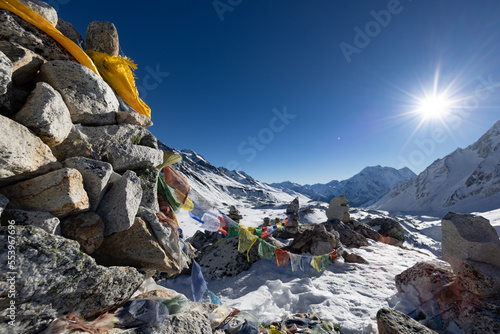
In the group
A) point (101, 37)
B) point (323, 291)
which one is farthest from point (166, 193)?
point (323, 291)

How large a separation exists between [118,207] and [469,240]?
836 centimetres

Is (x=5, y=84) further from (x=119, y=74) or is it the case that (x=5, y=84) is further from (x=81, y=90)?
(x=119, y=74)

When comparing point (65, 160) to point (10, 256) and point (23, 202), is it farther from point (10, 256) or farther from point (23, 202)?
point (10, 256)

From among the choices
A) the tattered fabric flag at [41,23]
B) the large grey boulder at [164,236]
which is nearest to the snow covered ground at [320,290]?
the large grey boulder at [164,236]

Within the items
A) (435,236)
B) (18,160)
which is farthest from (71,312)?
(435,236)

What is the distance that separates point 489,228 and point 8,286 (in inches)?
381

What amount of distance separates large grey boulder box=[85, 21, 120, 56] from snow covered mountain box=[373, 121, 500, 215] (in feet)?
409

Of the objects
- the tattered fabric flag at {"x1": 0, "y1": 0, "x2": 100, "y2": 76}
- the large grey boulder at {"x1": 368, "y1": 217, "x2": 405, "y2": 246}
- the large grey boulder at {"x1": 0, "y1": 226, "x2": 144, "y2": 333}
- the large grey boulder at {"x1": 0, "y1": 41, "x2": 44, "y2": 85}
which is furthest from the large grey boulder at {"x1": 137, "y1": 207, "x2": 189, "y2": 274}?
the large grey boulder at {"x1": 368, "y1": 217, "x2": 405, "y2": 246}

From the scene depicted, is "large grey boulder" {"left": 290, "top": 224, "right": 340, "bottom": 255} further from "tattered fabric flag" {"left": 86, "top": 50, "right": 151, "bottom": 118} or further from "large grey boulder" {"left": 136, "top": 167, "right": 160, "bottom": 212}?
"tattered fabric flag" {"left": 86, "top": 50, "right": 151, "bottom": 118}

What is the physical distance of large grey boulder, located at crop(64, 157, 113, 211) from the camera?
2754 millimetres

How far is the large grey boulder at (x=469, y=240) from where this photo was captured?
531 centimetres

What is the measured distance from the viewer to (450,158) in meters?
150

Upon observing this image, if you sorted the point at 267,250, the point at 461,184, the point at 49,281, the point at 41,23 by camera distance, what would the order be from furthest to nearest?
the point at 461,184 → the point at 267,250 → the point at 41,23 → the point at 49,281

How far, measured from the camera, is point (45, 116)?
246cm
